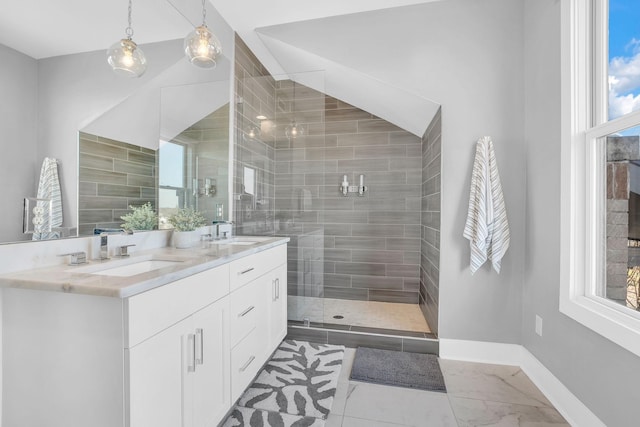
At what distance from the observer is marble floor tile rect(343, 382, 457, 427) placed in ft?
5.52

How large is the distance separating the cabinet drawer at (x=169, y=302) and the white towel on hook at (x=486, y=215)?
1.80m

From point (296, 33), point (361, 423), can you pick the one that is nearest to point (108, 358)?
point (361, 423)

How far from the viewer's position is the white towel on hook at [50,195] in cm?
130

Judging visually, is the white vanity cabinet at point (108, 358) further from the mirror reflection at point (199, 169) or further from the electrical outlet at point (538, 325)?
the electrical outlet at point (538, 325)

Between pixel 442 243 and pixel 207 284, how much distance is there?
1823 millimetres

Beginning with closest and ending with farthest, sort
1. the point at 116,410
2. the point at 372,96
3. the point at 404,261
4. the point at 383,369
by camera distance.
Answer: the point at 116,410 → the point at 383,369 → the point at 372,96 → the point at 404,261

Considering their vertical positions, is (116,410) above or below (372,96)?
below

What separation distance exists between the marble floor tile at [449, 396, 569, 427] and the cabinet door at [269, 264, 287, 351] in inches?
49.4

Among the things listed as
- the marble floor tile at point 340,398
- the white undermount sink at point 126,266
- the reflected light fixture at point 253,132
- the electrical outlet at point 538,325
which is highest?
the reflected light fixture at point 253,132

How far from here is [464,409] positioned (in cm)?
177

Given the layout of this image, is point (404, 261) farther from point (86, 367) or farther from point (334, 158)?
point (86, 367)

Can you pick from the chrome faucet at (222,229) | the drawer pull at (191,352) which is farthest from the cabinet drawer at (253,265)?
the chrome faucet at (222,229)

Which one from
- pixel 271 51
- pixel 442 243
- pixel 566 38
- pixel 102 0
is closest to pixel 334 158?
pixel 271 51

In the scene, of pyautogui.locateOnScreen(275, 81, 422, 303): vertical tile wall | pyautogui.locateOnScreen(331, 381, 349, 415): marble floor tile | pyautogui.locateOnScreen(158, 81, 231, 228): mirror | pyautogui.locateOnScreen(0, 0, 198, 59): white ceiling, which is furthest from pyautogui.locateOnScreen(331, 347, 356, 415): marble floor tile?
pyautogui.locateOnScreen(0, 0, 198, 59): white ceiling
